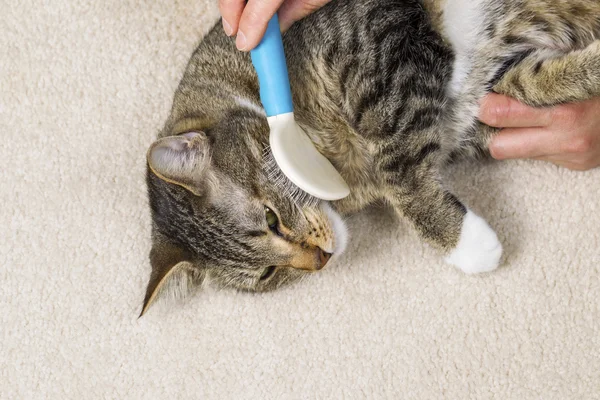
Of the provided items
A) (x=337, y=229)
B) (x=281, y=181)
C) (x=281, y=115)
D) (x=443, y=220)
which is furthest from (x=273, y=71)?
(x=443, y=220)

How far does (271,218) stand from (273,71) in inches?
11.3

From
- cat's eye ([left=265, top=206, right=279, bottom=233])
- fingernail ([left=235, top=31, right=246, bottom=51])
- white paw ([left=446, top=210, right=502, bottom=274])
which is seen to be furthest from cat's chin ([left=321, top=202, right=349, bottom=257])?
fingernail ([left=235, top=31, right=246, bottom=51])

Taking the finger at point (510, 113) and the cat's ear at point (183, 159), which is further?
the finger at point (510, 113)

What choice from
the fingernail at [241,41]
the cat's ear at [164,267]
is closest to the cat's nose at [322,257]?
the cat's ear at [164,267]

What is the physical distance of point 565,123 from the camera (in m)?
1.16

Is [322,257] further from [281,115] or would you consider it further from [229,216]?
[281,115]

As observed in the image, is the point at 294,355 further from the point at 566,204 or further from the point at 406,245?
the point at 566,204

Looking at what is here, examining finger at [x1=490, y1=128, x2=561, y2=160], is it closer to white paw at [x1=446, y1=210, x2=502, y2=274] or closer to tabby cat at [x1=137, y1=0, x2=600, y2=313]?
tabby cat at [x1=137, y1=0, x2=600, y2=313]

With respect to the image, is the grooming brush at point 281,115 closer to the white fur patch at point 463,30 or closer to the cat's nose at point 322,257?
the cat's nose at point 322,257

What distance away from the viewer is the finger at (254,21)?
0.98m

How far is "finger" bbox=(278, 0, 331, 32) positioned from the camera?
3.55 ft

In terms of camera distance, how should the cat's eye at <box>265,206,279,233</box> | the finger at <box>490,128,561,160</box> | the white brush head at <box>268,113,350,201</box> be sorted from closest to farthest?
the white brush head at <box>268,113,350,201</box>, the cat's eye at <box>265,206,279,233</box>, the finger at <box>490,128,561,160</box>

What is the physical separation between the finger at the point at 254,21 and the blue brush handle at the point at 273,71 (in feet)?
0.05

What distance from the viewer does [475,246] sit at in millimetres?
1157
